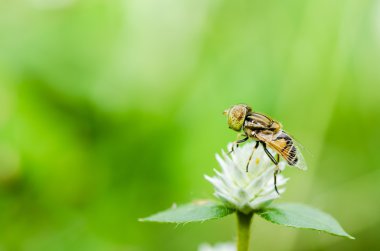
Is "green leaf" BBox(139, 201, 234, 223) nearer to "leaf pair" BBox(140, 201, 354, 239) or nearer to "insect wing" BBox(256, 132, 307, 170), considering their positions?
"leaf pair" BBox(140, 201, 354, 239)

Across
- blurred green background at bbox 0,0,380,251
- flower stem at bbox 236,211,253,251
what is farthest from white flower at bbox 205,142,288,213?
blurred green background at bbox 0,0,380,251

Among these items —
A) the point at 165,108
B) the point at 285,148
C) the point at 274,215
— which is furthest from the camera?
the point at 165,108

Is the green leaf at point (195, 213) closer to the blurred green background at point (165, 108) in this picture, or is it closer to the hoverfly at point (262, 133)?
the hoverfly at point (262, 133)

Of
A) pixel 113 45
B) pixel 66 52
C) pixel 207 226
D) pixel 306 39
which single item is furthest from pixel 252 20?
pixel 207 226

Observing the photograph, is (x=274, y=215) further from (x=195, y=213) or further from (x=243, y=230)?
(x=195, y=213)

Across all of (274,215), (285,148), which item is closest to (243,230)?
(274,215)

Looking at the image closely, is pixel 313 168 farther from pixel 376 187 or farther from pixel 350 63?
pixel 350 63
